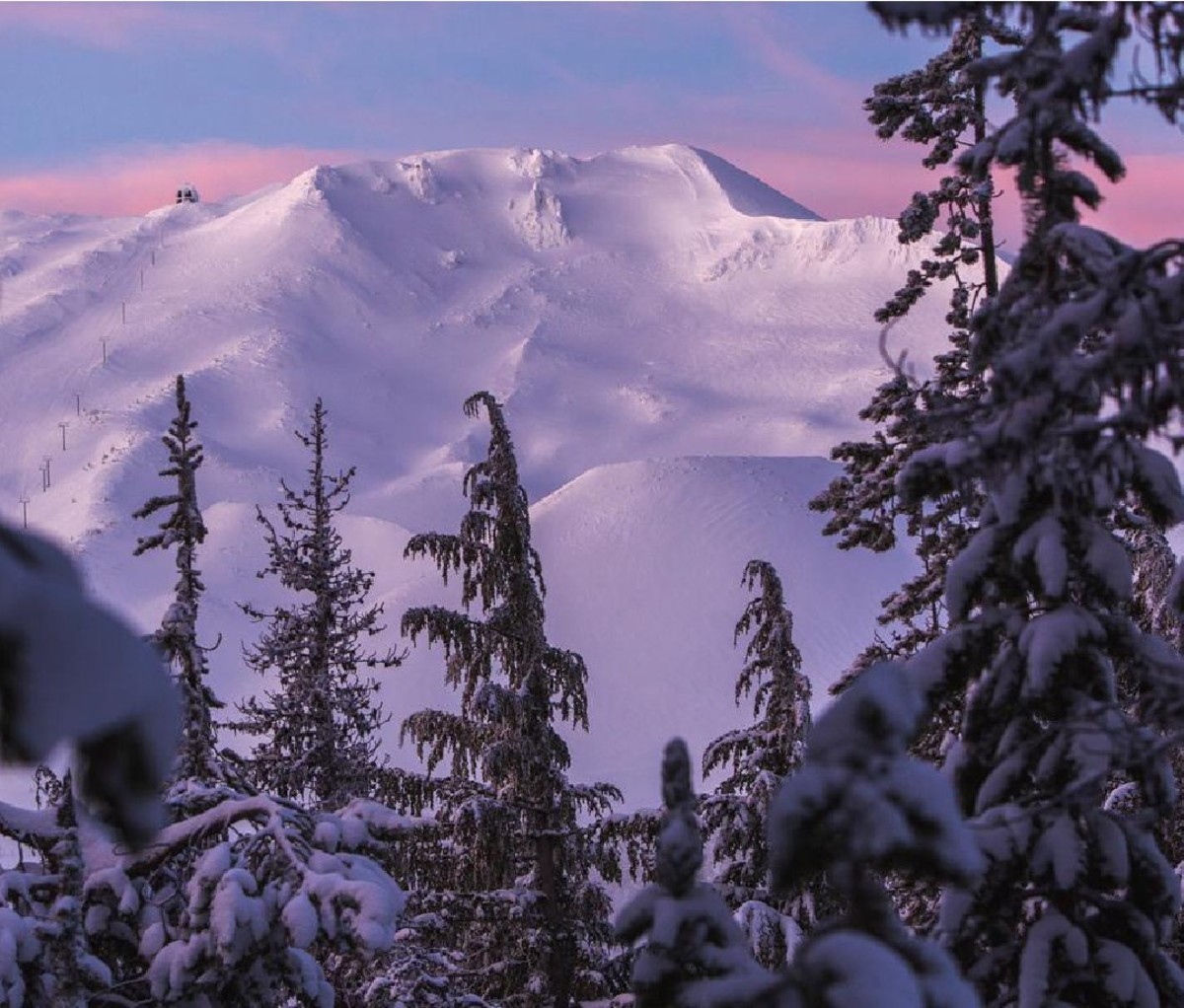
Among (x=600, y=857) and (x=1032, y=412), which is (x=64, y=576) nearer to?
(x=1032, y=412)

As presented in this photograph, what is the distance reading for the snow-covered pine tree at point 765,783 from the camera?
14.0m

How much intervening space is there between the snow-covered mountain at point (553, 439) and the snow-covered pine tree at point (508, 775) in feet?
106

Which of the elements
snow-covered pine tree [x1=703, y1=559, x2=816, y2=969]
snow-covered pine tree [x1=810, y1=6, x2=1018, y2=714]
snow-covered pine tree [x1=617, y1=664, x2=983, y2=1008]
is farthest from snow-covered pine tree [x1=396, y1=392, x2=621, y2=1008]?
snow-covered pine tree [x1=617, y1=664, x2=983, y2=1008]

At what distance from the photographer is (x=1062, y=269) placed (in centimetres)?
728

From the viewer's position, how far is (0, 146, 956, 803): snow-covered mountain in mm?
63281

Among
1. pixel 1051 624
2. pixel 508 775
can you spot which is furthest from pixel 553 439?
pixel 1051 624

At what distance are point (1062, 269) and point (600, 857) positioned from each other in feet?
34.5

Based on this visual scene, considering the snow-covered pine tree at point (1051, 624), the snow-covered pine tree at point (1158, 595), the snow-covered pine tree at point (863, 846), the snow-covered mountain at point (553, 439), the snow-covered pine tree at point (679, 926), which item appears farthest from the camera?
the snow-covered mountain at point (553, 439)

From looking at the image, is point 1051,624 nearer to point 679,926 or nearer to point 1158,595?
point 679,926

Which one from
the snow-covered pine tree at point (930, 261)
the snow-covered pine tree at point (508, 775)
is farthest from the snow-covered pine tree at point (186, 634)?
the snow-covered pine tree at point (930, 261)

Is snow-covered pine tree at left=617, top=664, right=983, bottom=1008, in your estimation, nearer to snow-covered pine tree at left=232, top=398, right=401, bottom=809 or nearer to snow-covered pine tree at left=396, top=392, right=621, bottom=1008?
snow-covered pine tree at left=396, top=392, right=621, bottom=1008

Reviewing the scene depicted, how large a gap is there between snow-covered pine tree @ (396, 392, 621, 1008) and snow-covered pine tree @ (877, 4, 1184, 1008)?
8.89m

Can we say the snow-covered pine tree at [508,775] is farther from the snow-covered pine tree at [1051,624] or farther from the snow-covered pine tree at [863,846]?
the snow-covered pine tree at [863,846]

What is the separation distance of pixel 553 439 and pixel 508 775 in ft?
467
